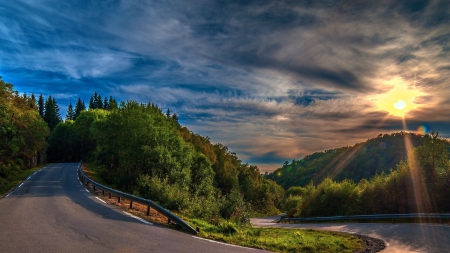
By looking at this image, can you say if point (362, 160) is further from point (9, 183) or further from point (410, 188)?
point (9, 183)

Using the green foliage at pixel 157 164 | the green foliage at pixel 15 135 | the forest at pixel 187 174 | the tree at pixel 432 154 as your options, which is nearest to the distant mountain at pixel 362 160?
the green foliage at pixel 157 164

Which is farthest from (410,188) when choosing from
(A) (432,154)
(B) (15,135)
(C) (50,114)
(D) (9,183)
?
(C) (50,114)

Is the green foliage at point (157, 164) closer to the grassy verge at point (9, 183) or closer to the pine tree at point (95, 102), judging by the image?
the grassy verge at point (9, 183)

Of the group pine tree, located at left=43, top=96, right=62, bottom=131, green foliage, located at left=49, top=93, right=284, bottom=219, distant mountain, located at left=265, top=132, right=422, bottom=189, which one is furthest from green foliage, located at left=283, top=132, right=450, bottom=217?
pine tree, located at left=43, top=96, right=62, bottom=131

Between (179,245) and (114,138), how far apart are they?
111 feet

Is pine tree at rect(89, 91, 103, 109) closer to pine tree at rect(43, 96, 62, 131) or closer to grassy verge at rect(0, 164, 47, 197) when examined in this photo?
pine tree at rect(43, 96, 62, 131)

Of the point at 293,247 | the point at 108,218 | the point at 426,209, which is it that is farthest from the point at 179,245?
the point at 426,209

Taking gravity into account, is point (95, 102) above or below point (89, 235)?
above

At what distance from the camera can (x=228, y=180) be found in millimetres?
93500

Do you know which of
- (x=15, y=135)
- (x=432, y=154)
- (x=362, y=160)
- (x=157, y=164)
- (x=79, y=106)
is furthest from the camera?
(x=79, y=106)

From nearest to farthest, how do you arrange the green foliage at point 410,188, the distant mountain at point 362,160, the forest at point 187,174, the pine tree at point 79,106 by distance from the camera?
the forest at point 187,174
the green foliage at point 410,188
the distant mountain at point 362,160
the pine tree at point 79,106

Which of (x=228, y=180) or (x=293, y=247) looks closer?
(x=293, y=247)

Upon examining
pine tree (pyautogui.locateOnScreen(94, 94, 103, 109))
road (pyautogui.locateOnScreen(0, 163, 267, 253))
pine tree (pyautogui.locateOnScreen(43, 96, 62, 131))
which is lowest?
road (pyautogui.locateOnScreen(0, 163, 267, 253))

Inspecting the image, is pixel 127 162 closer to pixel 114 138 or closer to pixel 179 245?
pixel 114 138
